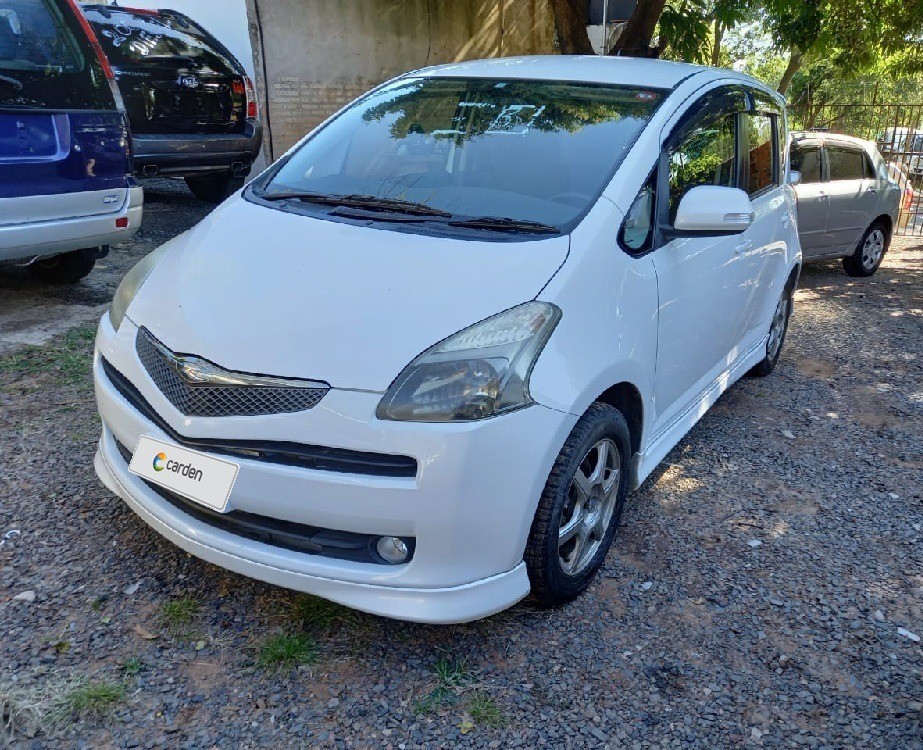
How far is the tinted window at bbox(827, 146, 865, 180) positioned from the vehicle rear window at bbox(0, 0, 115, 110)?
257 inches

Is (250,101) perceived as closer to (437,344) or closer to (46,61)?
(46,61)

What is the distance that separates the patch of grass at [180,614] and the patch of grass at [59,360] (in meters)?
2.15

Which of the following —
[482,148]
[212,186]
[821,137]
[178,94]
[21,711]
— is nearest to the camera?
[21,711]

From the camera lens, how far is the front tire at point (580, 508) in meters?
2.58

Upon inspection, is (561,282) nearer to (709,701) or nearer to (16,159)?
(709,701)

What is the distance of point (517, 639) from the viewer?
9.01ft

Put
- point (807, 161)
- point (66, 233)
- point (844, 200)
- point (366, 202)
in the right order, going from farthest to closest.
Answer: point (844, 200) < point (807, 161) < point (66, 233) < point (366, 202)

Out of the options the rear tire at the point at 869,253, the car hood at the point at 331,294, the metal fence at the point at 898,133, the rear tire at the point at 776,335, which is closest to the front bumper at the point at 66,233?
the car hood at the point at 331,294

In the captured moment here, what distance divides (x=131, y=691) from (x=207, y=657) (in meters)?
0.23

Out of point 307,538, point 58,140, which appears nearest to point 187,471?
point 307,538

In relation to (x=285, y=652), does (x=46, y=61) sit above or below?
above

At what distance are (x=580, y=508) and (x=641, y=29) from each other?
7393mm

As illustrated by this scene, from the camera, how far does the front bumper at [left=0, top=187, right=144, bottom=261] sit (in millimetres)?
4699

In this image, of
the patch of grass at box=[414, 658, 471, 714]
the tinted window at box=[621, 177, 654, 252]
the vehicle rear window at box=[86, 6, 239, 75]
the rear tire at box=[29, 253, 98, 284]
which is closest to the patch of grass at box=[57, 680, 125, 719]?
the patch of grass at box=[414, 658, 471, 714]
